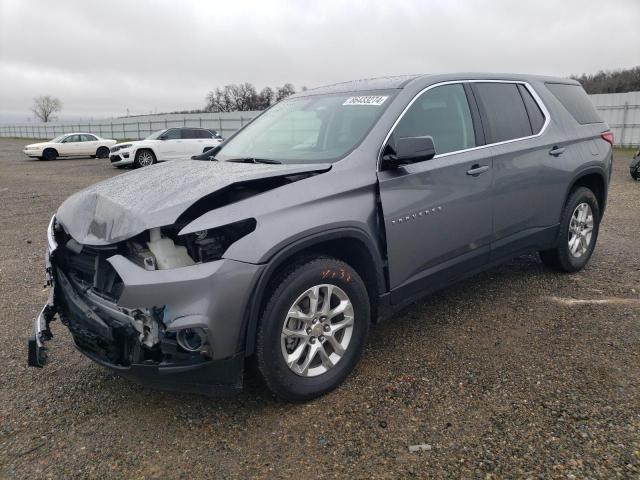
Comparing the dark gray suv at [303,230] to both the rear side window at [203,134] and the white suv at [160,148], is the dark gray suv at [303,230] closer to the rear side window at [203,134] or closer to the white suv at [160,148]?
the white suv at [160,148]

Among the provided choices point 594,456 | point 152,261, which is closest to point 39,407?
point 152,261

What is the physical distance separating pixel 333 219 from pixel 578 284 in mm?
2984

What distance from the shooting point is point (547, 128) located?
429 centimetres

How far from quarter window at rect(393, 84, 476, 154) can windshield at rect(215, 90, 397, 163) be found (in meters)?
0.20

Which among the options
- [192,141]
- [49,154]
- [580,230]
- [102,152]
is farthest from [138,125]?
[580,230]

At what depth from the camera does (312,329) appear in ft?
9.11

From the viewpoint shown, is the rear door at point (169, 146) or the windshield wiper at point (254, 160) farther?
the rear door at point (169, 146)

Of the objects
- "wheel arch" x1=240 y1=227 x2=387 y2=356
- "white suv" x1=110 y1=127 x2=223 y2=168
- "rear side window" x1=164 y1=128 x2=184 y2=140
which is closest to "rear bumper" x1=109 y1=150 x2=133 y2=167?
"white suv" x1=110 y1=127 x2=223 y2=168

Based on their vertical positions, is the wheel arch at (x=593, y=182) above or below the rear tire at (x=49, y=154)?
below

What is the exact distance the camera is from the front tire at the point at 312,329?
102 inches

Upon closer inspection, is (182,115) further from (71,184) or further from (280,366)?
(280,366)

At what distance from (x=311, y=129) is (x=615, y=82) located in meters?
35.4

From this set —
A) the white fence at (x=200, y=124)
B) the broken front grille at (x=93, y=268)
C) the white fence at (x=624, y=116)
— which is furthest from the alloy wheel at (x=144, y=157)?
the white fence at (x=624, y=116)

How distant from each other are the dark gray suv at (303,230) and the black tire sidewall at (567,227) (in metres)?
0.32
